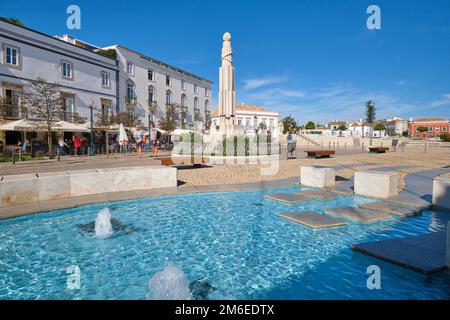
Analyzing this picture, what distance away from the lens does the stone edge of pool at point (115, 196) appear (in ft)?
18.4

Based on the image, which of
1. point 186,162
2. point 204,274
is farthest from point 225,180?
point 204,274

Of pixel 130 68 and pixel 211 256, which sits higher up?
pixel 130 68

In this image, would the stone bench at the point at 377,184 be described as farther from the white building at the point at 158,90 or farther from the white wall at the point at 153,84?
the white wall at the point at 153,84

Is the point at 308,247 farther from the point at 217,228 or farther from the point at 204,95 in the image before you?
the point at 204,95

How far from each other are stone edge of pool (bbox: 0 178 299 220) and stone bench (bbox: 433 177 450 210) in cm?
376

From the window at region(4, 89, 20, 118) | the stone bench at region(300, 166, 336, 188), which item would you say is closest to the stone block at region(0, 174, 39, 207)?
the stone bench at region(300, 166, 336, 188)

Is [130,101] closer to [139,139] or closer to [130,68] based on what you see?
[130,68]

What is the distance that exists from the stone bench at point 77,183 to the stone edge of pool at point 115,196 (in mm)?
187

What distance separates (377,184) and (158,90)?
40998 millimetres

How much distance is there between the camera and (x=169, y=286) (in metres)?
3.12

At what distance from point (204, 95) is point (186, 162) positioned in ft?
149

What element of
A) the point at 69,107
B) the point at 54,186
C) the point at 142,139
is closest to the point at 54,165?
the point at 54,186

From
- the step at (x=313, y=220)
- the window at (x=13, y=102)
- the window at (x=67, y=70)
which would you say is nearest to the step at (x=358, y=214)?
the step at (x=313, y=220)

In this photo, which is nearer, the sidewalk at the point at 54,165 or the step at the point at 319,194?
the step at the point at 319,194
